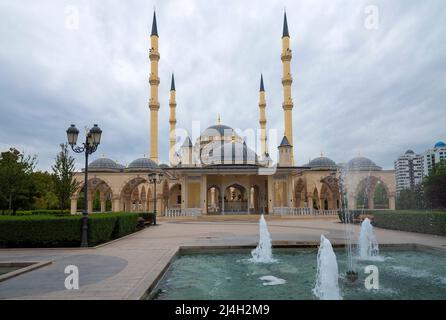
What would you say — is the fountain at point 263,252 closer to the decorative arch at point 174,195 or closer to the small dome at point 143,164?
the small dome at point 143,164

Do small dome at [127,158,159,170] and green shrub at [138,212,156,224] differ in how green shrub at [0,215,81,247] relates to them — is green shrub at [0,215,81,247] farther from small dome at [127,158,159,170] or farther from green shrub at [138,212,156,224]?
small dome at [127,158,159,170]

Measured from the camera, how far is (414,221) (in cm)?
1445

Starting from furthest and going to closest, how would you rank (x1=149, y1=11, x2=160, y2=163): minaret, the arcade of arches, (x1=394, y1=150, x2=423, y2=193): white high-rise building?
(x1=394, y1=150, x2=423, y2=193): white high-rise building < (x1=149, y1=11, x2=160, y2=163): minaret < the arcade of arches

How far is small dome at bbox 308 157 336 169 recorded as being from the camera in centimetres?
3831

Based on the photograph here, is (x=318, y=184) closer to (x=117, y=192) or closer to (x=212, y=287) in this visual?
(x=117, y=192)

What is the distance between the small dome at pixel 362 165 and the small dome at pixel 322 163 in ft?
6.96

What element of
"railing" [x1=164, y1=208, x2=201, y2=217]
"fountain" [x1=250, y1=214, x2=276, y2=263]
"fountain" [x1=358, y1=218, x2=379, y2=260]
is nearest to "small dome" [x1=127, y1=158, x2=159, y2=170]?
"railing" [x1=164, y1=208, x2=201, y2=217]

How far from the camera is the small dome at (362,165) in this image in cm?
3569

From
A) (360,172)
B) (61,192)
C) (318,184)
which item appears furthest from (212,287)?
(360,172)

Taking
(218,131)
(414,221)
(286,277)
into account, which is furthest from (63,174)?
(218,131)

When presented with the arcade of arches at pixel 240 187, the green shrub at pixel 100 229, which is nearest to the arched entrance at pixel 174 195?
the arcade of arches at pixel 240 187

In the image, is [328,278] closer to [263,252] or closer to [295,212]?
[263,252]

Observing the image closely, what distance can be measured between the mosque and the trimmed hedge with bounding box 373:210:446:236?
35.6ft
